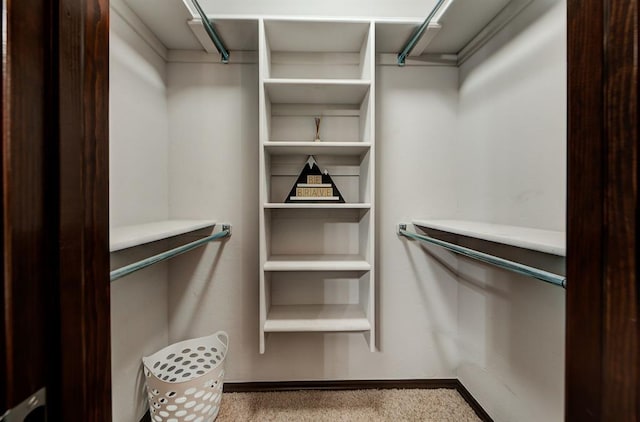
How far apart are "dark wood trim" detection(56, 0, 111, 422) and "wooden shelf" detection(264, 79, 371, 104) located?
1043 mm

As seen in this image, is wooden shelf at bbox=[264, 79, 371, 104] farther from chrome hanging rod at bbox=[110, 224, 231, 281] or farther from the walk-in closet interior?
chrome hanging rod at bbox=[110, 224, 231, 281]

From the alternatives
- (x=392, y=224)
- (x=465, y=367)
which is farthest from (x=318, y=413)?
(x=392, y=224)

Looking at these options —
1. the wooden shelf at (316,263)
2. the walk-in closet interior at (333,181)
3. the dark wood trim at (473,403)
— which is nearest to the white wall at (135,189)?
the walk-in closet interior at (333,181)

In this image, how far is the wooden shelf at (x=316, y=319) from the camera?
140cm

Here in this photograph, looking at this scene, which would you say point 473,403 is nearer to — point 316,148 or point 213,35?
point 316,148

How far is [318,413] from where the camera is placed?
150cm

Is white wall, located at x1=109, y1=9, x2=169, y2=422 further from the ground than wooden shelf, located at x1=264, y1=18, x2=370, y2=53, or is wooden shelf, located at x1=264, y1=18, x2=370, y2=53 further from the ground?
wooden shelf, located at x1=264, y1=18, x2=370, y2=53

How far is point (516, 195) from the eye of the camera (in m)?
1.25

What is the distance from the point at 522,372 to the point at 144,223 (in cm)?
183

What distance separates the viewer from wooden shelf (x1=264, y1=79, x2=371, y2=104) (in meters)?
1.41

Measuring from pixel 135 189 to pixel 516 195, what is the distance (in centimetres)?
170

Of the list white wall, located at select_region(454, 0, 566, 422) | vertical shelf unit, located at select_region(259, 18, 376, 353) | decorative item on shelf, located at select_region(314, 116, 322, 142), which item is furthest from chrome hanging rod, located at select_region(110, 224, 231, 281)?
white wall, located at select_region(454, 0, 566, 422)

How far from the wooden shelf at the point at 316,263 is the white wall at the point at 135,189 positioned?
618 mm

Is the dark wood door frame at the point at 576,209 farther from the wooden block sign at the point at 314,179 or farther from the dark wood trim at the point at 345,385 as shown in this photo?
the dark wood trim at the point at 345,385
